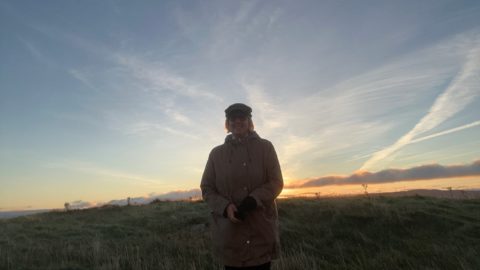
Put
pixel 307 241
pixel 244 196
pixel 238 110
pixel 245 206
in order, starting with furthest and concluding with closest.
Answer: pixel 307 241 < pixel 238 110 < pixel 244 196 < pixel 245 206

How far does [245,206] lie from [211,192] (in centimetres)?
52

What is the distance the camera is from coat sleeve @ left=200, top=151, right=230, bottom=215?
3.73 metres

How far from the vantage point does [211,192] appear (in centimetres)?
395

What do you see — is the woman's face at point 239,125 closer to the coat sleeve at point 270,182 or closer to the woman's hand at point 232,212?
the coat sleeve at point 270,182

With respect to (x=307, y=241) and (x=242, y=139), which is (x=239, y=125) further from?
(x=307, y=241)

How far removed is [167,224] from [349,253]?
9460mm

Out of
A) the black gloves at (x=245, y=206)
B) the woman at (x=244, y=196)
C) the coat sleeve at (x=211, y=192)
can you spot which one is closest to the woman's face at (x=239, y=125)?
the woman at (x=244, y=196)

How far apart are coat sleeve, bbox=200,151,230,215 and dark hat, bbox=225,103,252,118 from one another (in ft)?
1.73

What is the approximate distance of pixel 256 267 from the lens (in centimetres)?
369

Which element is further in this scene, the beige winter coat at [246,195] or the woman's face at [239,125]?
→ the woman's face at [239,125]

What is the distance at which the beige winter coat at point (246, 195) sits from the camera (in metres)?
3.69

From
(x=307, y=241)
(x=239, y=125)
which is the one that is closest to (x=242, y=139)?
(x=239, y=125)

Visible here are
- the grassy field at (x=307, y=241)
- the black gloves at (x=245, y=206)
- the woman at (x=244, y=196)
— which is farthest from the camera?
the grassy field at (x=307, y=241)

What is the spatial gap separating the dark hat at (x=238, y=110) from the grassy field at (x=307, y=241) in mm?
4241
